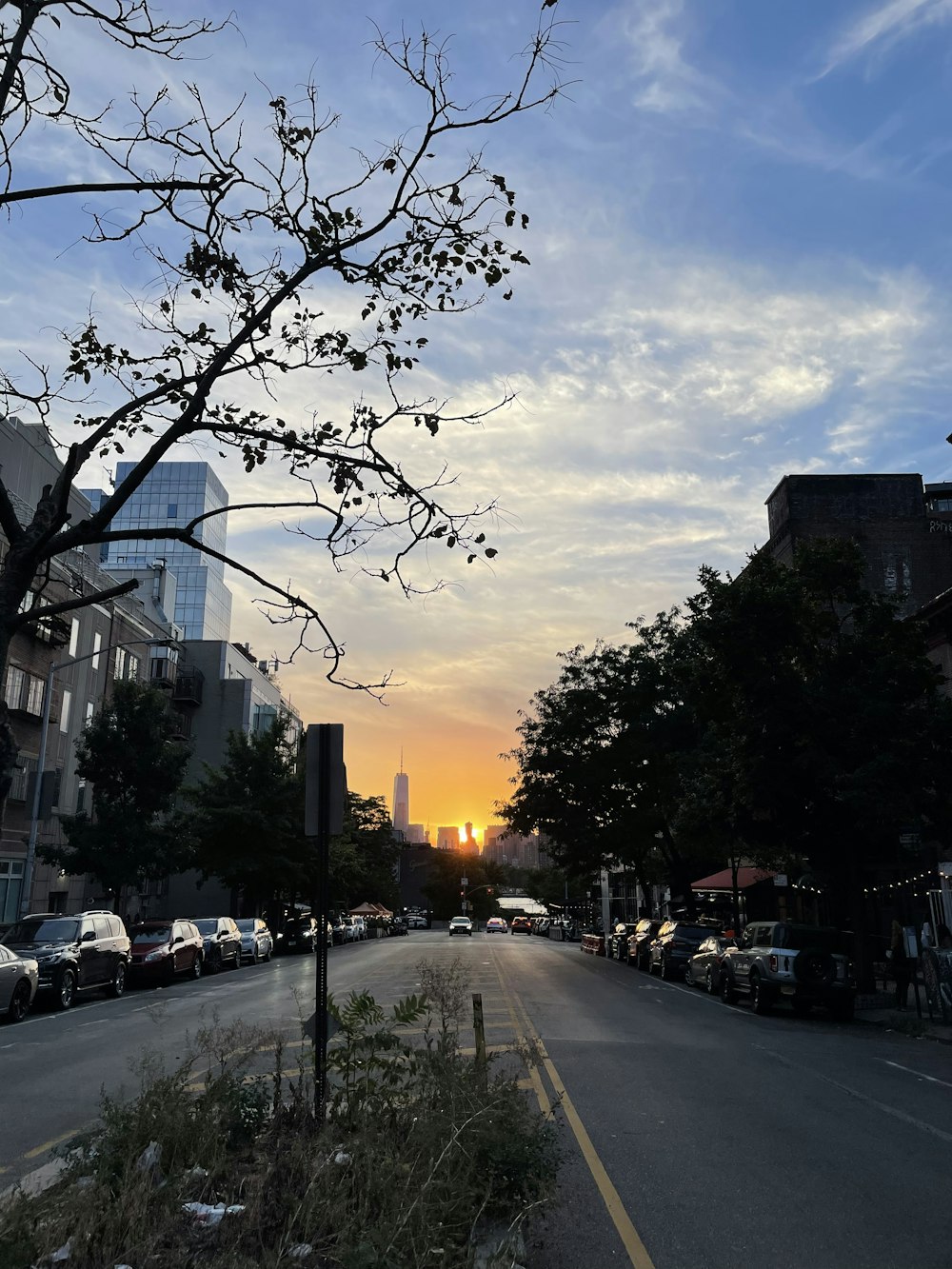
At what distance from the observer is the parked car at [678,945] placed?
3105cm

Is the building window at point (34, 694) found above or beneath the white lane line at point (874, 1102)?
above

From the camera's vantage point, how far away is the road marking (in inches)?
327

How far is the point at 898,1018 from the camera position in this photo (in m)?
19.9

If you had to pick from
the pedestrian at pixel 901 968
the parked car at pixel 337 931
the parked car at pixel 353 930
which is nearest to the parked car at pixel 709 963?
the pedestrian at pixel 901 968

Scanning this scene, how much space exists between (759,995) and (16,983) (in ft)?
45.8

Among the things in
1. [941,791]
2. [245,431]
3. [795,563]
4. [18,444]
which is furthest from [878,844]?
[18,444]

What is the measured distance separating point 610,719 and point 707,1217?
3866 centimetres

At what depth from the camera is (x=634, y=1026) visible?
703 inches

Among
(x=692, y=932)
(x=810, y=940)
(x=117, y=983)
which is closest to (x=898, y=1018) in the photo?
(x=810, y=940)

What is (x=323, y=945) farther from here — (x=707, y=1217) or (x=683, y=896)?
(x=683, y=896)

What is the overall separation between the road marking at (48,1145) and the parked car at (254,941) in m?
28.5

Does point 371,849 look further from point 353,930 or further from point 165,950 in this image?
point 165,950

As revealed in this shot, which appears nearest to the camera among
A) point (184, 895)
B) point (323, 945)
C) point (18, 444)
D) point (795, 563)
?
point (323, 945)

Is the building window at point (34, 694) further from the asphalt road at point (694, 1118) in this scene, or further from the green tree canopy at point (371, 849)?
the green tree canopy at point (371, 849)
